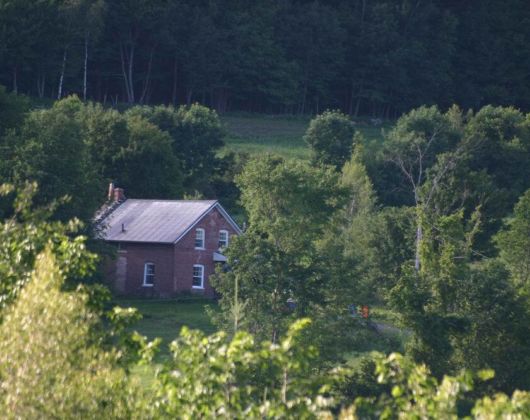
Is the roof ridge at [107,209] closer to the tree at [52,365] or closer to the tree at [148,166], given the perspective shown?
the tree at [148,166]

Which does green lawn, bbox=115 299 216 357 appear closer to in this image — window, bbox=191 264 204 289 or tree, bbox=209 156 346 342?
window, bbox=191 264 204 289

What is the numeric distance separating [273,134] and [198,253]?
46464 mm


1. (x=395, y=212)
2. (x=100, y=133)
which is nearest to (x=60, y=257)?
(x=395, y=212)

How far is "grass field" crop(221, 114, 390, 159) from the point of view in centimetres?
10462

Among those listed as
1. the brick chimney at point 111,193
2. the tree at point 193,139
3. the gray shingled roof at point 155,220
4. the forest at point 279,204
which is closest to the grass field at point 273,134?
the forest at point 279,204

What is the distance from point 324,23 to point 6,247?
127367 millimetres

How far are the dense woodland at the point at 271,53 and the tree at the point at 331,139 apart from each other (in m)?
26.7

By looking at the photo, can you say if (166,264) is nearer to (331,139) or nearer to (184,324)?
(184,324)

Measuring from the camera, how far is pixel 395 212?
222ft

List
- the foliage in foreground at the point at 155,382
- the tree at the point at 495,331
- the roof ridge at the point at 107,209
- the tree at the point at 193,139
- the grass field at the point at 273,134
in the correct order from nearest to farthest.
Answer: the foliage in foreground at the point at 155,382
the tree at the point at 495,331
the roof ridge at the point at 107,209
the tree at the point at 193,139
the grass field at the point at 273,134

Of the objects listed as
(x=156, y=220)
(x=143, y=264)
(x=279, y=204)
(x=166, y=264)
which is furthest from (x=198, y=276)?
(x=279, y=204)

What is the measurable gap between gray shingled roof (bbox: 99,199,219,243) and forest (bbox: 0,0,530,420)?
3.31m

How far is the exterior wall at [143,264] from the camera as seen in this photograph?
6812 cm

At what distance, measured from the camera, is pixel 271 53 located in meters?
136
